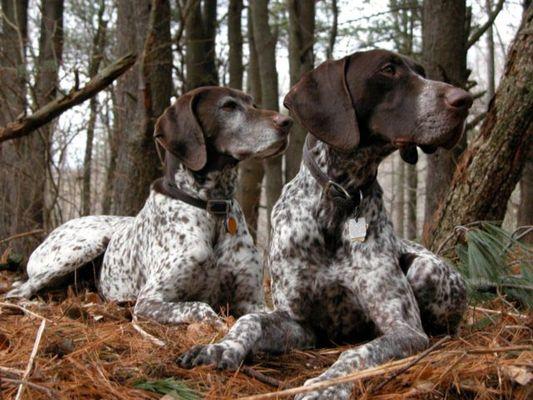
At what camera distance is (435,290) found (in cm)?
385

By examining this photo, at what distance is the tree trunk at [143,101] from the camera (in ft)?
24.7

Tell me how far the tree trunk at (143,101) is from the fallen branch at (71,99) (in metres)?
1.54

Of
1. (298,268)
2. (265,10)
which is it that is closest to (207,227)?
(298,268)

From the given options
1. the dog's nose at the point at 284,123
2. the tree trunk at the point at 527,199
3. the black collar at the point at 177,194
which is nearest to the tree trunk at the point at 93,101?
the tree trunk at the point at 527,199

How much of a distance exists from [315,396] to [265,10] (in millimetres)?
8513

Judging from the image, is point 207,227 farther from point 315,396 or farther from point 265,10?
point 265,10

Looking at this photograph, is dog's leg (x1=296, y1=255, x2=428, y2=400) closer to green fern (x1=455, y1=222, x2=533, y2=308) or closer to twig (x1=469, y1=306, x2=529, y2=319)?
twig (x1=469, y1=306, x2=529, y2=319)

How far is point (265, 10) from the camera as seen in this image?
33.7 feet

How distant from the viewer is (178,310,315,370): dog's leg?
9.39 feet

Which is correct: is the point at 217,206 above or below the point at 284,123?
below

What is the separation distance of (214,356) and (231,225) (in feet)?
6.49

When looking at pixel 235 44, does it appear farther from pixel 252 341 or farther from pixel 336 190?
pixel 252 341

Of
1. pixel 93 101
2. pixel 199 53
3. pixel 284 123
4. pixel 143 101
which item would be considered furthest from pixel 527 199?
pixel 93 101

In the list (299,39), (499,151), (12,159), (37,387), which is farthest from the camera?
(299,39)
